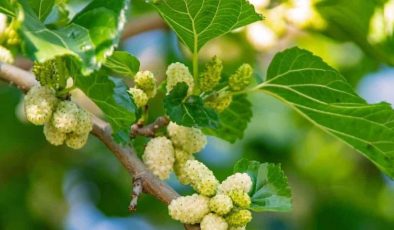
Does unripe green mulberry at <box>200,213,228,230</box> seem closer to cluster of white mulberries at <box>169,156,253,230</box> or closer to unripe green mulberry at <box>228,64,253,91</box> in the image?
cluster of white mulberries at <box>169,156,253,230</box>

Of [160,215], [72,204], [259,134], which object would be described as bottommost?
[72,204]

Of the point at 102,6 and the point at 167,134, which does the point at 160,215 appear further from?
the point at 102,6

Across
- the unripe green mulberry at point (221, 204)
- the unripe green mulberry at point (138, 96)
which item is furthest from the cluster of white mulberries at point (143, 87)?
the unripe green mulberry at point (221, 204)

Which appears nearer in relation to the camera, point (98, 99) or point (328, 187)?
point (98, 99)

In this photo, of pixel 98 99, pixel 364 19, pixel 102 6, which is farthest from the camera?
pixel 364 19

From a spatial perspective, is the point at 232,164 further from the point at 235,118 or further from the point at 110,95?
the point at 110,95

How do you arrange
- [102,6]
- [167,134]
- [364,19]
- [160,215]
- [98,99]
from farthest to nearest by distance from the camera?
[160,215], [364,19], [167,134], [98,99], [102,6]

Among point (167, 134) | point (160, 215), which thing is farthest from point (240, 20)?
point (160, 215)
